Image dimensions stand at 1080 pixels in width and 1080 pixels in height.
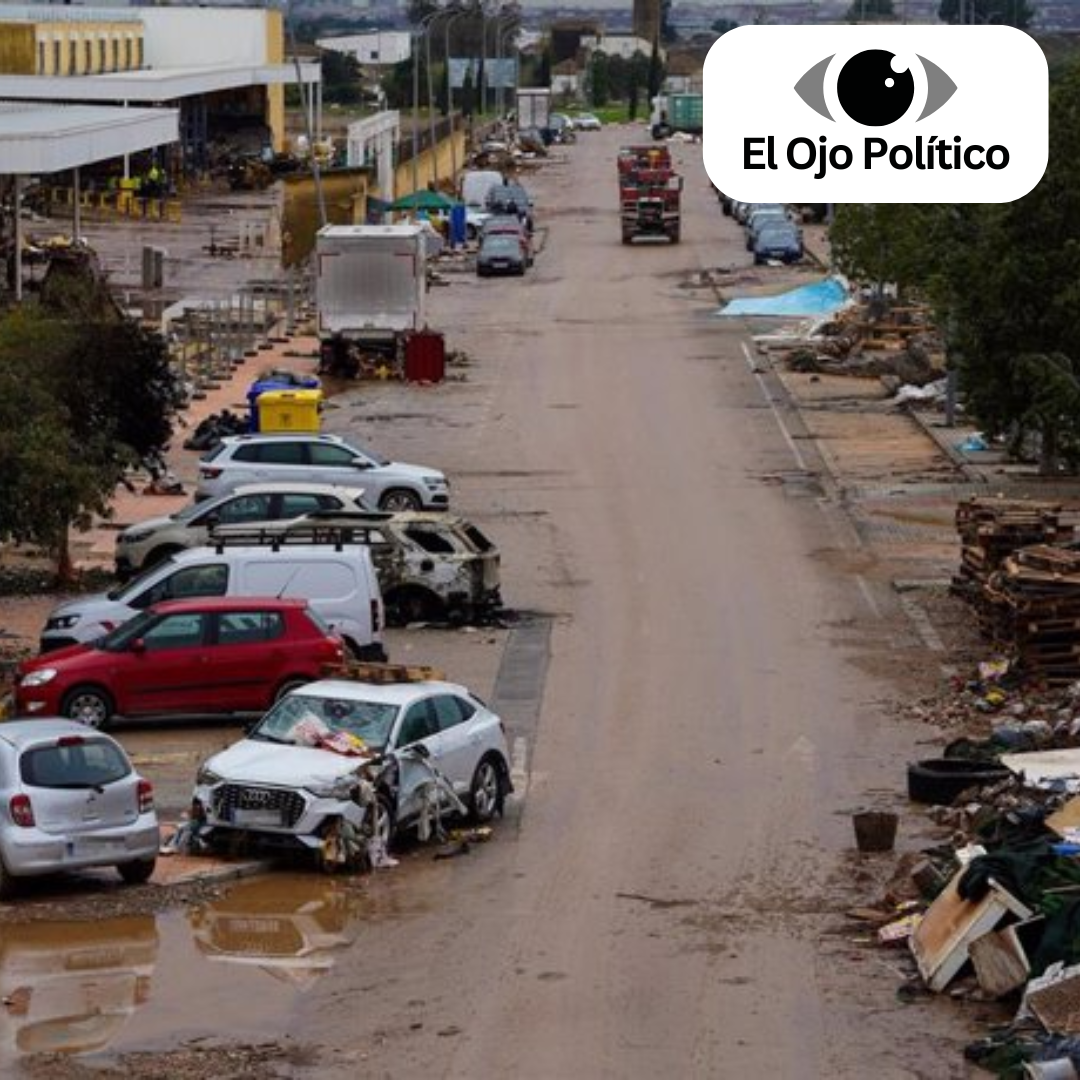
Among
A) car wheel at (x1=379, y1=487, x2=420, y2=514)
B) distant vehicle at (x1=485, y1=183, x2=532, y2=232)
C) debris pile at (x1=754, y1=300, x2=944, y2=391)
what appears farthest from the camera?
distant vehicle at (x1=485, y1=183, x2=532, y2=232)

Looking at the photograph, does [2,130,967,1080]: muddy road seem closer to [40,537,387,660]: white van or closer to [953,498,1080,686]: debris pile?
[953,498,1080,686]: debris pile

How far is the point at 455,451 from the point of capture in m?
48.6

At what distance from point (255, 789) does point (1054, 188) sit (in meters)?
23.0

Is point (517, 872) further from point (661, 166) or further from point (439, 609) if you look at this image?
point (661, 166)

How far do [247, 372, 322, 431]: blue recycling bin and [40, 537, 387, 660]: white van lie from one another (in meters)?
17.4

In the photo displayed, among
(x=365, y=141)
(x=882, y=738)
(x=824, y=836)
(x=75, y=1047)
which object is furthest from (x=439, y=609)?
(x=365, y=141)

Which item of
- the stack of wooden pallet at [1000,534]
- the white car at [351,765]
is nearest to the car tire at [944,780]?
the white car at [351,765]

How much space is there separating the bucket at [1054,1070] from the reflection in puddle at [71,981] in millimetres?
5468

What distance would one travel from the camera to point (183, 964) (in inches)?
781

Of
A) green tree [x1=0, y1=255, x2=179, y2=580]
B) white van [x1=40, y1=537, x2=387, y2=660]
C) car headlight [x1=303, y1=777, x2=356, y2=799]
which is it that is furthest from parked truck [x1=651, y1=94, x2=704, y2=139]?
car headlight [x1=303, y1=777, x2=356, y2=799]

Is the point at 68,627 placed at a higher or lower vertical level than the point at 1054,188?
lower

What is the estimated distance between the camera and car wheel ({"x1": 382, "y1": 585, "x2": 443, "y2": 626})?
111 feet

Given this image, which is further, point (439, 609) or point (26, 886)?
point (439, 609)

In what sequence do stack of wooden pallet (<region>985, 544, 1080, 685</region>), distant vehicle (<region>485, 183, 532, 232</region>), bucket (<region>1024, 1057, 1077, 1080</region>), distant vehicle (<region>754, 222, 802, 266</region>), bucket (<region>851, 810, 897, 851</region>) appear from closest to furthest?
1. bucket (<region>1024, 1057, 1077, 1080</region>)
2. bucket (<region>851, 810, 897, 851</region>)
3. stack of wooden pallet (<region>985, 544, 1080, 685</region>)
4. distant vehicle (<region>754, 222, 802, 266</region>)
5. distant vehicle (<region>485, 183, 532, 232</region>)
